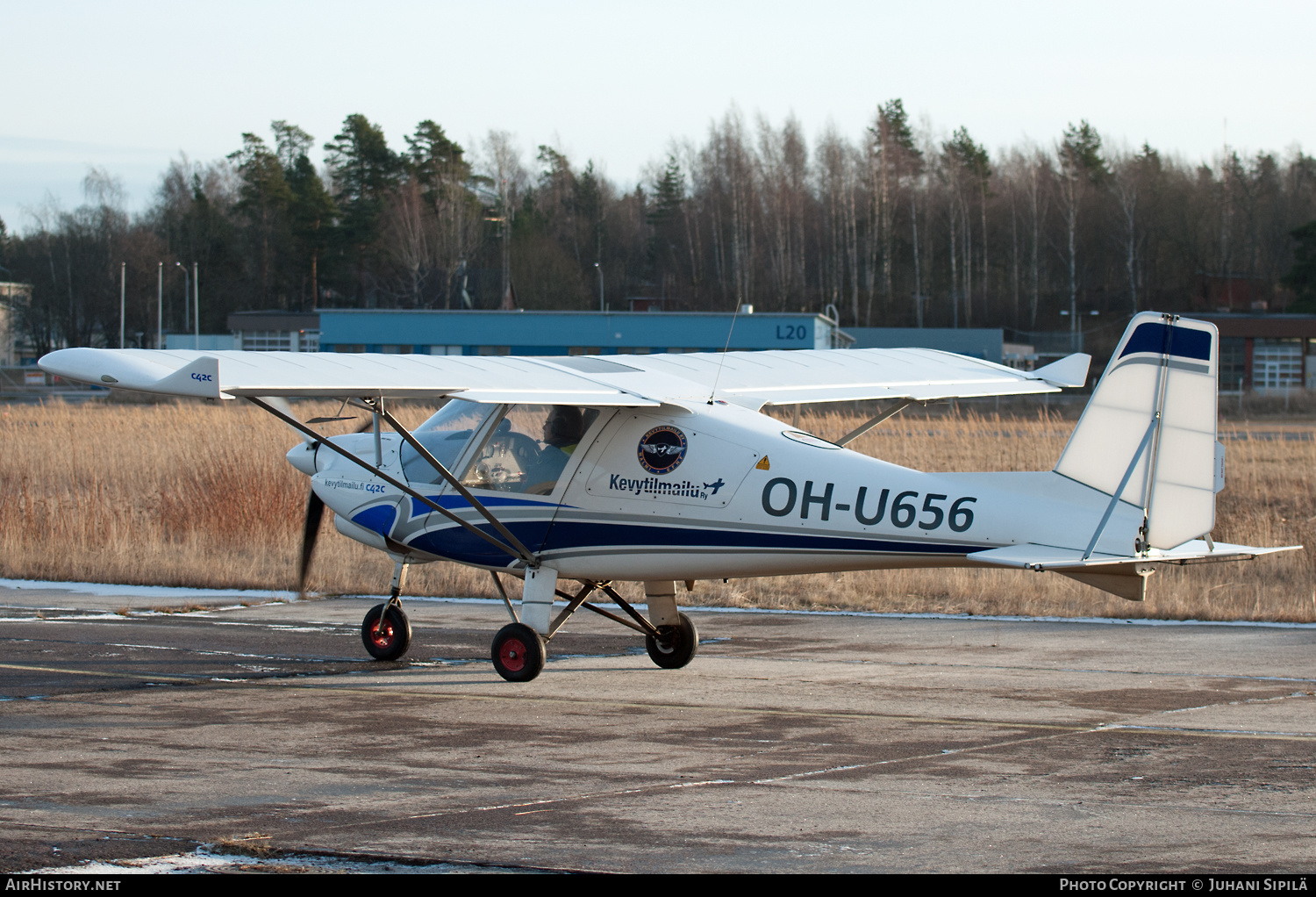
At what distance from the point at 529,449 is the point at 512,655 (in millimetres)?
1532

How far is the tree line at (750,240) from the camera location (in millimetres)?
93750

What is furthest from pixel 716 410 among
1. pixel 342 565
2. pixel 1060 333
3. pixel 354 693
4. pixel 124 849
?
pixel 1060 333

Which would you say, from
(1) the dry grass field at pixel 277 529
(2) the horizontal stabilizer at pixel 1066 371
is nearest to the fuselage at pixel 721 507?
(2) the horizontal stabilizer at pixel 1066 371

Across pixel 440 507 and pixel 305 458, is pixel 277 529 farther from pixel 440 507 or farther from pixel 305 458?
pixel 440 507

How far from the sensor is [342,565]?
17.1 meters

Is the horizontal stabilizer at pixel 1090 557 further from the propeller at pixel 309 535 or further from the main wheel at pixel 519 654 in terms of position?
the propeller at pixel 309 535

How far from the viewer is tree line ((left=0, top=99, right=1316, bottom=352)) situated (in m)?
93.8

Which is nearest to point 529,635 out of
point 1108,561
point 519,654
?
point 519,654

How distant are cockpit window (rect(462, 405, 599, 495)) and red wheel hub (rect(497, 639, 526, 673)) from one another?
3.67 feet

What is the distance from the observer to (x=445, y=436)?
1048 cm

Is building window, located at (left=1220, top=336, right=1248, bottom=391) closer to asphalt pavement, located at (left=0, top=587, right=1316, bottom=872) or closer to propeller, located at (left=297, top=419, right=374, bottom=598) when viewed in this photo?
asphalt pavement, located at (left=0, top=587, right=1316, bottom=872)

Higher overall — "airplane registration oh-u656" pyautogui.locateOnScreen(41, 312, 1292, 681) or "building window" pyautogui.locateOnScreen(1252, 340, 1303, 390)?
"building window" pyautogui.locateOnScreen(1252, 340, 1303, 390)

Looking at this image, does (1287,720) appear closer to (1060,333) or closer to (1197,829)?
(1197,829)

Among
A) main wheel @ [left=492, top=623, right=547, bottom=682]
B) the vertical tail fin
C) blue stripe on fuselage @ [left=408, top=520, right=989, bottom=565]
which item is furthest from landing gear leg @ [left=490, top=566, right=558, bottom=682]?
the vertical tail fin
